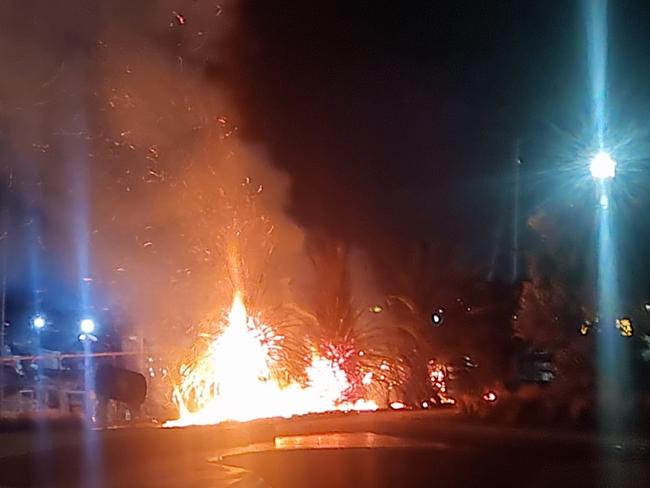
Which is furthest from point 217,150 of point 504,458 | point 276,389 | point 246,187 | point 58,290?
point 504,458

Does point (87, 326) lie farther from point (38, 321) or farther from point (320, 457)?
point (320, 457)

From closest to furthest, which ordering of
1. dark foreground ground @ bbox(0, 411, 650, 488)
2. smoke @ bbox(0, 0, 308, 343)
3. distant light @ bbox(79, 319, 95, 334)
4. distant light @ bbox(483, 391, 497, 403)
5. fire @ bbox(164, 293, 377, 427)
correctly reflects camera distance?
1. dark foreground ground @ bbox(0, 411, 650, 488)
2. distant light @ bbox(483, 391, 497, 403)
3. fire @ bbox(164, 293, 377, 427)
4. smoke @ bbox(0, 0, 308, 343)
5. distant light @ bbox(79, 319, 95, 334)

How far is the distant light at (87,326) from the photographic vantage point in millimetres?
12836

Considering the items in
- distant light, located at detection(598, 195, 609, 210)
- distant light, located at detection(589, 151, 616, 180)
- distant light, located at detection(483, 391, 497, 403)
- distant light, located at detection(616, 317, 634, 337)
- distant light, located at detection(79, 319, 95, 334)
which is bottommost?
distant light, located at detection(483, 391, 497, 403)

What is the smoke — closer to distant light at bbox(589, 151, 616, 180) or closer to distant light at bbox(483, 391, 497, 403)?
distant light at bbox(483, 391, 497, 403)

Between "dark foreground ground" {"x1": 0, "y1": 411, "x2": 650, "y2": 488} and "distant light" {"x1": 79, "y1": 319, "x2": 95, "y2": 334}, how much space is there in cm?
508

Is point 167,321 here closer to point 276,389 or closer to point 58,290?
point 276,389

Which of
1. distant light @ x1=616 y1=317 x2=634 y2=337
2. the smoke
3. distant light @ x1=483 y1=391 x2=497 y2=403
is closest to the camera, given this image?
distant light @ x1=616 y1=317 x2=634 y2=337

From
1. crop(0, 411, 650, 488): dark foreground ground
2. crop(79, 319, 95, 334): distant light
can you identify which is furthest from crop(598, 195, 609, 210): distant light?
crop(79, 319, 95, 334): distant light

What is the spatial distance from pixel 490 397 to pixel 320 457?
328 centimetres

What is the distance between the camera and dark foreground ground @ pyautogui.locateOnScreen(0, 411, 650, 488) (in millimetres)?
5508

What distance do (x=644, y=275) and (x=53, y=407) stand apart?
17.5ft

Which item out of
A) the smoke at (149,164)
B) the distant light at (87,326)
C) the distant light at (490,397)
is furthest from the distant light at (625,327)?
the distant light at (87,326)

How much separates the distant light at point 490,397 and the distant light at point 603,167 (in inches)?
86.1
